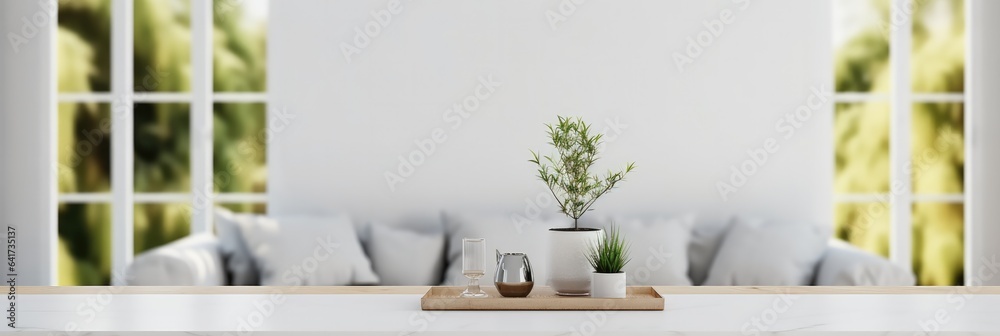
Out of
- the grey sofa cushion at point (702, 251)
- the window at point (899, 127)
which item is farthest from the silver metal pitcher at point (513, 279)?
the window at point (899, 127)

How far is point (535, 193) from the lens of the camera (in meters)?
4.34

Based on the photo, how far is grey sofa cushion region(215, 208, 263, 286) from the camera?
391 cm

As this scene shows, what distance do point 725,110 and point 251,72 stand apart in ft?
7.73

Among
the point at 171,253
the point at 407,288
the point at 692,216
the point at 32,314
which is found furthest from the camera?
the point at 692,216

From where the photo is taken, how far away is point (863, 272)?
3.57 meters

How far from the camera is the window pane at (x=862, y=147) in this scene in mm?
4516

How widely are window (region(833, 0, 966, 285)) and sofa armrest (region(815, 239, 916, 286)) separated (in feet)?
2.97

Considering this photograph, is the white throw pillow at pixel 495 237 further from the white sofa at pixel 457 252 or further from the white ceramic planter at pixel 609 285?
the white ceramic planter at pixel 609 285

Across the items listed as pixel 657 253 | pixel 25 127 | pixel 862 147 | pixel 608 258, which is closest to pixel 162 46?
pixel 25 127

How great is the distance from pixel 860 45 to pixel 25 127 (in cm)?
418

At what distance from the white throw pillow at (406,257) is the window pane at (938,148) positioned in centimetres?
246

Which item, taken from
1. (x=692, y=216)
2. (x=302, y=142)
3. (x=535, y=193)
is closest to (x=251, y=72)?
(x=302, y=142)

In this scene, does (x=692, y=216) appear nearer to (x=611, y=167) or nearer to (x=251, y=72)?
(x=611, y=167)

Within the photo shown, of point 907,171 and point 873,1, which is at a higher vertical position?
point 873,1
